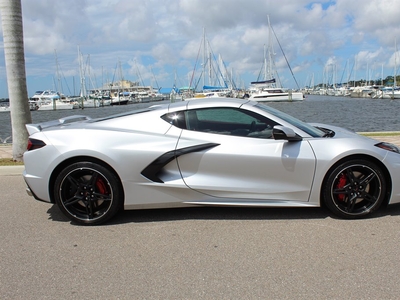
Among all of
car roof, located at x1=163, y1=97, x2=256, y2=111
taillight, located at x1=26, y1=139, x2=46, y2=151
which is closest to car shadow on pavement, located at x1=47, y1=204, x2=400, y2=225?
taillight, located at x1=26, y1=139, x2=46, y2=151

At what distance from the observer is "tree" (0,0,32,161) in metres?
7.50

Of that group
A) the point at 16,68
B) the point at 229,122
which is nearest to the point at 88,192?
the point at 229,122

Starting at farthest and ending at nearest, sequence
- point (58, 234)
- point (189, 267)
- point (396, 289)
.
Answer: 1. point (58, 234)
2. point (189, 267)
3. point (396, 289)

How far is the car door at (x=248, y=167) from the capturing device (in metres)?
4.08

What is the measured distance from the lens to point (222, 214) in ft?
14.7

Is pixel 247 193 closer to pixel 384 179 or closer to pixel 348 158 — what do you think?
pixel 348 158

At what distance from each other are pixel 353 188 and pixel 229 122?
1534 mm

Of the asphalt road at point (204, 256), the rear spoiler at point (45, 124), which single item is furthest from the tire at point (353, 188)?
the rear spoiler at point (45, 124)

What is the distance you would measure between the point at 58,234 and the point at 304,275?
2558 mm

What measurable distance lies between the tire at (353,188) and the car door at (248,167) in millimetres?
254

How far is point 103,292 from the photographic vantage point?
2834 millimetres

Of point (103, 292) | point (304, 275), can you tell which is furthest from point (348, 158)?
point (103, 292)

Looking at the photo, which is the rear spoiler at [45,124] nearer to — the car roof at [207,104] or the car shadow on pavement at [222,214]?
the car shadow on pavement at [222,214]

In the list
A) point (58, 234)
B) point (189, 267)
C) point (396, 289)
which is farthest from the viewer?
point (58, 234)
